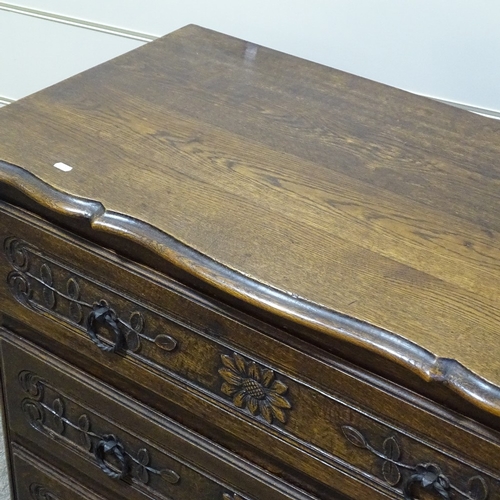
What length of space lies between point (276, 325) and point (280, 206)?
0.48 ft

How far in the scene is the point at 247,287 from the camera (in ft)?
2.28

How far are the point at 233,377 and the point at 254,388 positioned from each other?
3cm

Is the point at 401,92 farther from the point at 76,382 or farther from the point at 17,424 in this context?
the point at 17,424

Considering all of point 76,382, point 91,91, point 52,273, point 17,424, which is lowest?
point 17,424

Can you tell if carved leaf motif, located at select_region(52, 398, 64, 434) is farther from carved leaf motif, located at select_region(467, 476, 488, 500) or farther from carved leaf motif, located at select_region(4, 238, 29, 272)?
carved leaf motif, located at select_region(467, 476, 488, 500)

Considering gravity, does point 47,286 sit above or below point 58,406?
above

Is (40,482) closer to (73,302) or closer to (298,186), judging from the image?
(73,302)

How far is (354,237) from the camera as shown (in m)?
0.78

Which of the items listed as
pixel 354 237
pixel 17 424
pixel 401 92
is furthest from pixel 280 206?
pixel 17 424

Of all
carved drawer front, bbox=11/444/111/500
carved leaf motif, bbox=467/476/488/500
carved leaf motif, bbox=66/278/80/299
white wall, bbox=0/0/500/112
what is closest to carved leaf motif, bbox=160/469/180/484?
carved drawer front, bbox=11/444/111/500

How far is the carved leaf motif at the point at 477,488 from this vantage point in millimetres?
663

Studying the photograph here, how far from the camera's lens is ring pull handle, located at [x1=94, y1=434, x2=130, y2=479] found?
3.11 feet

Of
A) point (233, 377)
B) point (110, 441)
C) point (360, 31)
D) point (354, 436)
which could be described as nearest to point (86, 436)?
point (110, 441)

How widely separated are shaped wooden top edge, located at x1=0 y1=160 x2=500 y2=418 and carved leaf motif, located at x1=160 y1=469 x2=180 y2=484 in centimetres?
29
